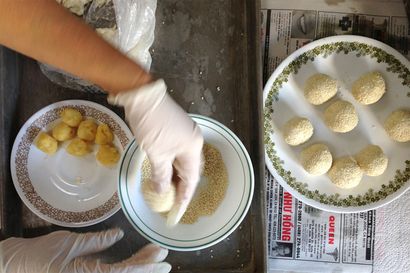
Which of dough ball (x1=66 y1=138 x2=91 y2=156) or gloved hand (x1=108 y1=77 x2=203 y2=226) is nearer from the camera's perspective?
gloved hand (x1=108 y1=77 x2=203 y2=226)

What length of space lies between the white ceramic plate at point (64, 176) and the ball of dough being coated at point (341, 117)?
425mm

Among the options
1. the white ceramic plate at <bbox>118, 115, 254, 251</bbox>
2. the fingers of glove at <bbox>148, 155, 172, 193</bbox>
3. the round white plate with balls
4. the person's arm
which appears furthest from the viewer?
the round white plate with balls

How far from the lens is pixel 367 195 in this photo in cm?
106

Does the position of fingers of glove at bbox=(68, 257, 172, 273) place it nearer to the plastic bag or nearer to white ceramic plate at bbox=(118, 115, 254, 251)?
white ceramic plate at bbox=(118, 115, 254, 251)

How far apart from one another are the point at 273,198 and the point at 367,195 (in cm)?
20

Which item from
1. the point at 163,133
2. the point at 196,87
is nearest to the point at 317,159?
the point at 196,87

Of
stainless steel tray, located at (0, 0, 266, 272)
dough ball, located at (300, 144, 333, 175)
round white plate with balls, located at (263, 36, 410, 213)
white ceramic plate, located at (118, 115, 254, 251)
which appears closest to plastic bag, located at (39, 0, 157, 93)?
stainless steel tray, located at (0, 0, 266, 272)

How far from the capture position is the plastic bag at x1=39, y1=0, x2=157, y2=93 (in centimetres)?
95

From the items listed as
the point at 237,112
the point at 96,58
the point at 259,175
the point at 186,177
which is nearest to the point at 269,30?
the point at 237,112

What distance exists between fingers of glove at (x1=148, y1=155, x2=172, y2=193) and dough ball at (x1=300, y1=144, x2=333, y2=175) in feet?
1.10

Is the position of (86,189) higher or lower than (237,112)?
lower

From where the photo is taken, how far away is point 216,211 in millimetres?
976

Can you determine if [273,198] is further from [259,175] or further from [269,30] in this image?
[269,30]

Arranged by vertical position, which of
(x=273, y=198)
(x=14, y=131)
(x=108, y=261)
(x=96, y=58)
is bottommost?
(x=108, y=261)
